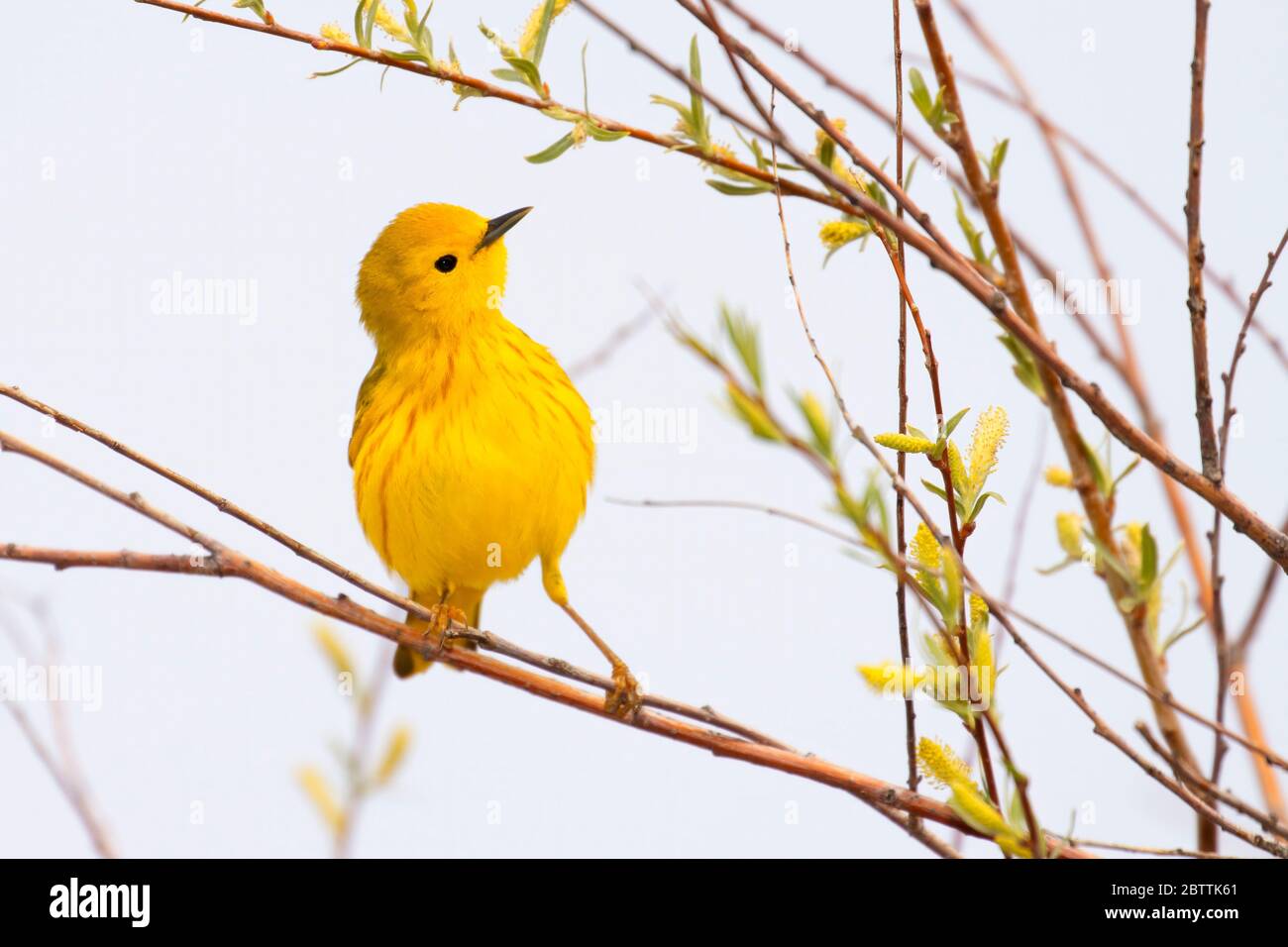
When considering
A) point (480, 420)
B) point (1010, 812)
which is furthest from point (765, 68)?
point (480, 420)

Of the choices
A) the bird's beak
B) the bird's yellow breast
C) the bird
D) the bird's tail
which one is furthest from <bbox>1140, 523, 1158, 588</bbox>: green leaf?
the bird's tail

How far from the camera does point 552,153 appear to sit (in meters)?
1.71

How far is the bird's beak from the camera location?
3.17 metres

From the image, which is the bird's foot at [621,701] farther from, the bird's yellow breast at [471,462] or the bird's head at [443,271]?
the bird's head at [443,271]

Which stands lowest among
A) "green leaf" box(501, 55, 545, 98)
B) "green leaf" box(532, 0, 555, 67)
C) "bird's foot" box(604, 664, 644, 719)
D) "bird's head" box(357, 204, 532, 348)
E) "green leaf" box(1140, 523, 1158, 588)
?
"bird's foot" box(604, 664, 644, 719)

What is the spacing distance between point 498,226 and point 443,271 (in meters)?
0.20

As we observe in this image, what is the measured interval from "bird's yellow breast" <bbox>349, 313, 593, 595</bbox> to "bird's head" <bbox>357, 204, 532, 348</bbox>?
0.19 ft

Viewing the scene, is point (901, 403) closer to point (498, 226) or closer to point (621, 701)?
point (621, 701)

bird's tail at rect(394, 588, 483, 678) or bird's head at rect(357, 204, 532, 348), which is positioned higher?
bird's head at rect(357, 204, 532, 348)

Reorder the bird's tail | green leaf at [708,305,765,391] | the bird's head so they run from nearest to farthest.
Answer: green leaf at [708,305,765,391] → the bird's head → the bird's tail

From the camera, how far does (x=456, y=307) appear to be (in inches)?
129

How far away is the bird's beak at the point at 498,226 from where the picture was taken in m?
3.17

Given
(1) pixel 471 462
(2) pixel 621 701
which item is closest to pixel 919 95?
(2) pixel 621 701

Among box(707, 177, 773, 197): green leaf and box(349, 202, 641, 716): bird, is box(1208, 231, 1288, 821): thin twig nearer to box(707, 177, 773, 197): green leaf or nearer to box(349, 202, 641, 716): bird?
box(707, 177, 773, 197): green leaf
